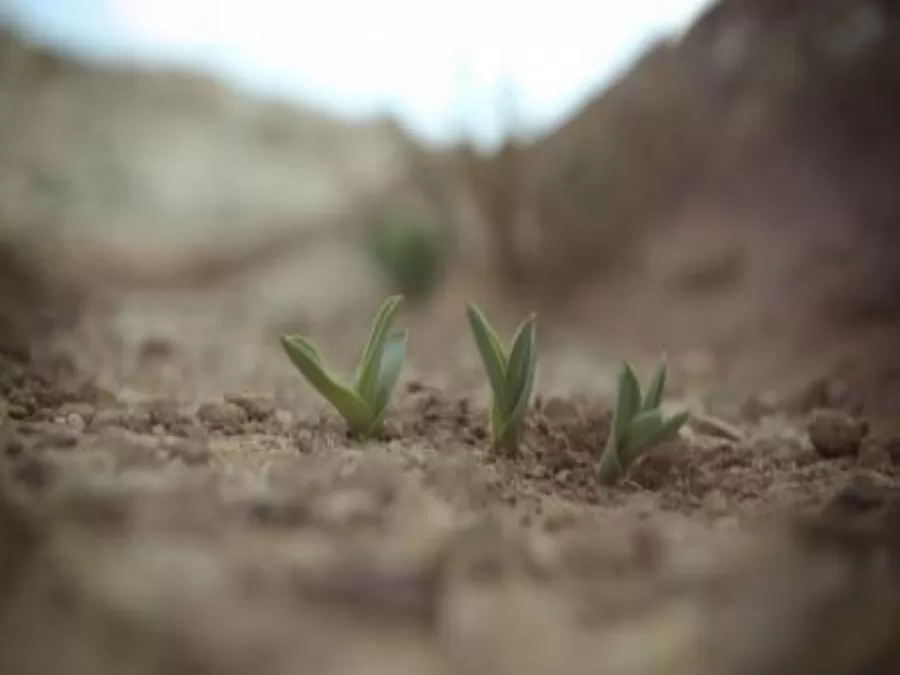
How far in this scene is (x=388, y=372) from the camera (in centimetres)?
92

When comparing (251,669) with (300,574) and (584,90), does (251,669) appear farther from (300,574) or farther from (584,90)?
(584,90)

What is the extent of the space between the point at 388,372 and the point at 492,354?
92 mm

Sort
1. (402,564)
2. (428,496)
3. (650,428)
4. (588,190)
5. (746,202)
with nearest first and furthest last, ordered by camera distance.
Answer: (402,564) < (428,496) < (650,428) < (746,202) < (588,190)

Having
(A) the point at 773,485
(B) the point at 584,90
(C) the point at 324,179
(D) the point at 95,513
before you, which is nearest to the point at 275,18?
(B) the point at 584,90

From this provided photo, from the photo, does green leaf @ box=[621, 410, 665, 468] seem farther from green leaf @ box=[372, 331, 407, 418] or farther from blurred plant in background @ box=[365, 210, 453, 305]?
blurred plant in background @ box=[365, 210, 453, 305]

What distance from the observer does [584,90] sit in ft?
5.07

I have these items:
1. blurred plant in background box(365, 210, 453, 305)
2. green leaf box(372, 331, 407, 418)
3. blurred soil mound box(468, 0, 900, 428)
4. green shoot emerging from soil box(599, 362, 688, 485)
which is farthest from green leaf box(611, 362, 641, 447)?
blurred plant in background box(365, 210, 453, 305)

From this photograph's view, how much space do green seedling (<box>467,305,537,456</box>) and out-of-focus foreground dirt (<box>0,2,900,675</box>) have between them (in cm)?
2

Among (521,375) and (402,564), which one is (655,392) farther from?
(402,564)

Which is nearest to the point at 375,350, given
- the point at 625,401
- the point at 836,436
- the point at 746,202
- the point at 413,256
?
the point at 625,401

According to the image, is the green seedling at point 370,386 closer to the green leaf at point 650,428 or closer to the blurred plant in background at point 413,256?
the green leaf at point 650,428

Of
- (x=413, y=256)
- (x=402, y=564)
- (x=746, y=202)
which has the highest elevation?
(x=746, y=202)

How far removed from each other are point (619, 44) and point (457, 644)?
89 centimetres

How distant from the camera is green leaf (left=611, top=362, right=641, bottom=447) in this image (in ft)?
2.89
